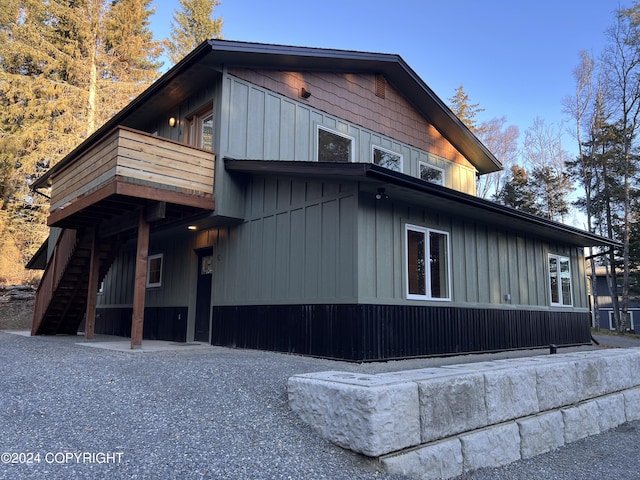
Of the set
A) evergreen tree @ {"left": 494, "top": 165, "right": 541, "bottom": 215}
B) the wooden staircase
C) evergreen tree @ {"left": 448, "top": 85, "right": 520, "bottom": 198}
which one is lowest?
the wooden staircase

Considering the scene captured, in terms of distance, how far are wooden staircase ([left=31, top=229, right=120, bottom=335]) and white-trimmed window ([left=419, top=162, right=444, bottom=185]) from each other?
8216mm

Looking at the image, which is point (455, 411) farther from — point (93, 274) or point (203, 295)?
point (93, 274)

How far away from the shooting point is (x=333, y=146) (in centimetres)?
1096

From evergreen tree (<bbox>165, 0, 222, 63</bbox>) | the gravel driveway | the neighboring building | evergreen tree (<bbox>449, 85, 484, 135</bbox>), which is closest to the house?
the gravel driveway

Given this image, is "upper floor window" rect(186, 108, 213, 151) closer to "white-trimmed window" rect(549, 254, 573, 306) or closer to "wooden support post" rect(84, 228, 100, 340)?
"wooden support post" rect(84, 228, 100, 340)

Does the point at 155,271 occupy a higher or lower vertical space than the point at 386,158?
lower

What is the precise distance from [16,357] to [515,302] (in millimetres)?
9476

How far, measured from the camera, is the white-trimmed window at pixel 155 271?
11837 mm

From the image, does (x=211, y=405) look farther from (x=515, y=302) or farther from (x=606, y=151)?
(x=606, y=151)

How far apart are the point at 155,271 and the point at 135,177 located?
4.97 meters

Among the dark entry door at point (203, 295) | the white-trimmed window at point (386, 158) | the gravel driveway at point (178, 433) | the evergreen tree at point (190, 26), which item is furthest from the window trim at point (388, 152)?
the evergreen tree at point (190, 26)

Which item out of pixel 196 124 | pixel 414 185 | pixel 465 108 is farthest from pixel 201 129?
pixel 465 108

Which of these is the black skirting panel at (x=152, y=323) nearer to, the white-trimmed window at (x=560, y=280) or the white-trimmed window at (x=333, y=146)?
the white-trimmed window at (x=333, y=146)

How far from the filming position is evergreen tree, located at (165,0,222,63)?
27625 millimetres
